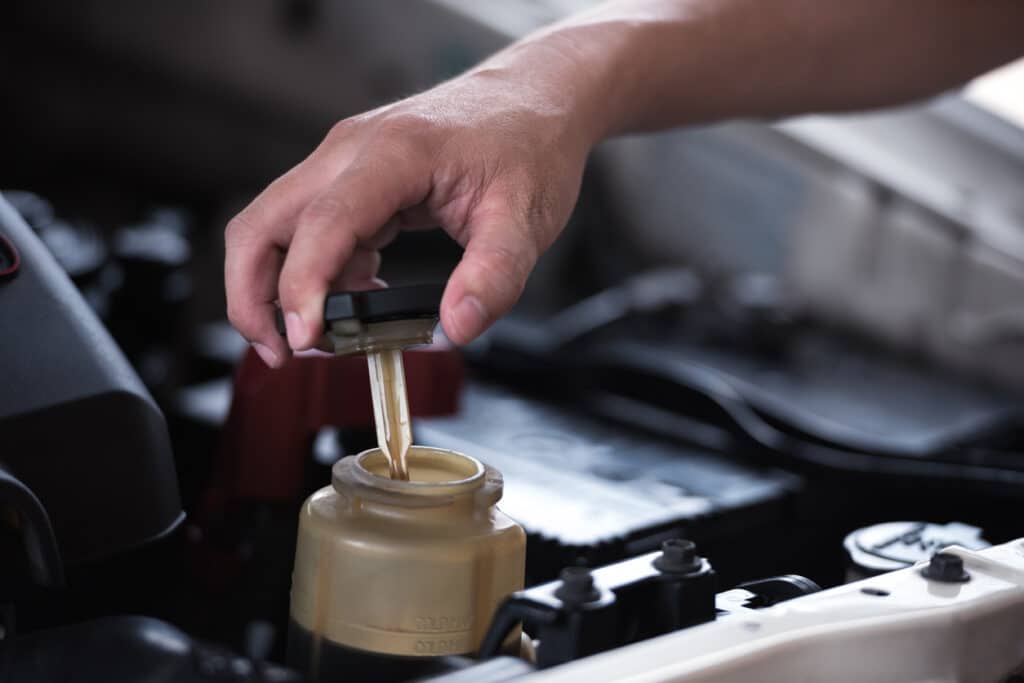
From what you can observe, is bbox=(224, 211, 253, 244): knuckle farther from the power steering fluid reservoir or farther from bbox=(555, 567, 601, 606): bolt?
bbox=(555, 567, 601, 606): bolt

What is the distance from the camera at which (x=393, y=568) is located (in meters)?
0.57

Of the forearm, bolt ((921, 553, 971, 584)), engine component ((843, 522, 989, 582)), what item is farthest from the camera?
the forearm

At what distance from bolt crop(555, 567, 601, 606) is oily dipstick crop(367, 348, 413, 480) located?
0.13m

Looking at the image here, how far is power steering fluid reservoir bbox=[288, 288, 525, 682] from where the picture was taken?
57cm

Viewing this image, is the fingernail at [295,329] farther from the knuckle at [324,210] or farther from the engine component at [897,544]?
the engine component at [897,544]

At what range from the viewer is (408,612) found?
571mm

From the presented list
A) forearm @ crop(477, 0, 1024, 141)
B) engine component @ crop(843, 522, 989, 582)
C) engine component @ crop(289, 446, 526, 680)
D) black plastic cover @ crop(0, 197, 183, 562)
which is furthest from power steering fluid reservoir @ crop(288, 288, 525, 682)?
forearm @ crop(477, 0, 1024, 141)

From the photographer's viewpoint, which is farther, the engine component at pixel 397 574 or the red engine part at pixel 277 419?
the red engine part at pixel 277 419

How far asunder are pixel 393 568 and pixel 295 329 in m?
0.17

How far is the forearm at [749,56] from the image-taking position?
90 centimetres

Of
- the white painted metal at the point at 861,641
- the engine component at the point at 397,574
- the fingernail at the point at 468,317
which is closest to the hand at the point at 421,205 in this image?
the fingernail at the point at 468,317

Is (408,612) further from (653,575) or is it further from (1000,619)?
(1000,619)

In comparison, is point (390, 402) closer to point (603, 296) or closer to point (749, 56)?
point (749, 56)

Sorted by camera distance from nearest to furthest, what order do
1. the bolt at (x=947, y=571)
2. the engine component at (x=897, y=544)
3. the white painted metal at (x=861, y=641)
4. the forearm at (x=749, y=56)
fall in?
the white painted metal at (x=861, y=641) < the bolt at (x=947, y=571) < the engine component at (x=897, y=544) < the forearm at (x=749, y=56)
